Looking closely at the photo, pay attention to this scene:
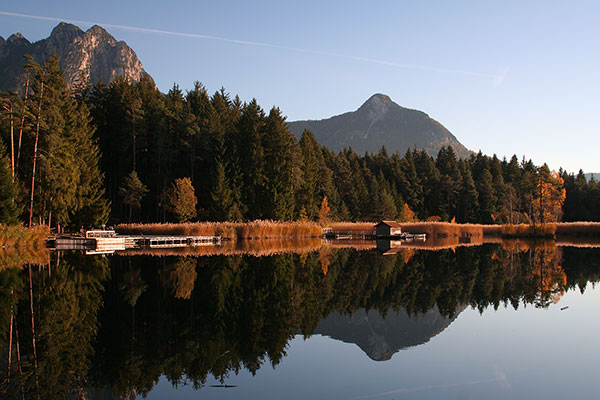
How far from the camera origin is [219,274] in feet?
61.8

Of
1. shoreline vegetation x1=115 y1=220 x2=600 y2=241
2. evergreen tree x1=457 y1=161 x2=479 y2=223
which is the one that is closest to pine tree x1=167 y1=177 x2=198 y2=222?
shoreline vegetation x1=115 y1=220 x2=600 y2=241

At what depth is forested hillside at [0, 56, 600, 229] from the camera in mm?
38969

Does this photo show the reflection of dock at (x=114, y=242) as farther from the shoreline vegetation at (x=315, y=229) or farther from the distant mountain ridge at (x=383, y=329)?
the distant mountain ridge at (x=383, y=329)

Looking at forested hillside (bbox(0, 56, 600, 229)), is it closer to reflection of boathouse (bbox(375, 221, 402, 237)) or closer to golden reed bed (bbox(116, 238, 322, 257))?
golden reed bed (bbox(116, 238, 322, 257))

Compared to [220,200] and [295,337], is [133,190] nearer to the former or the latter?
[220,200]

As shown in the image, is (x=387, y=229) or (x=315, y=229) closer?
(x=315, y=229)

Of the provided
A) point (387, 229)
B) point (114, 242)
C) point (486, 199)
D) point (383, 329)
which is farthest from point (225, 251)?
point (486, 199)

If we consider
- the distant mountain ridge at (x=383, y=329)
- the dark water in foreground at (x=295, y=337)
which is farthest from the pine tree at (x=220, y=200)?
the distant mountain ridge at (x=383, y=329)

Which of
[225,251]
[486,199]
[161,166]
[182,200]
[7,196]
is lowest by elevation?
[225,251]

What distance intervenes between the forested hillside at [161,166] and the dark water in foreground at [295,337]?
22.7 m

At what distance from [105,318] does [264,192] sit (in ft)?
158

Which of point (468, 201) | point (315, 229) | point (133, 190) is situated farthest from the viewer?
point (468, 201)

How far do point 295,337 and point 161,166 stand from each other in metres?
50.3

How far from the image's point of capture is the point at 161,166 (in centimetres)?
5709
